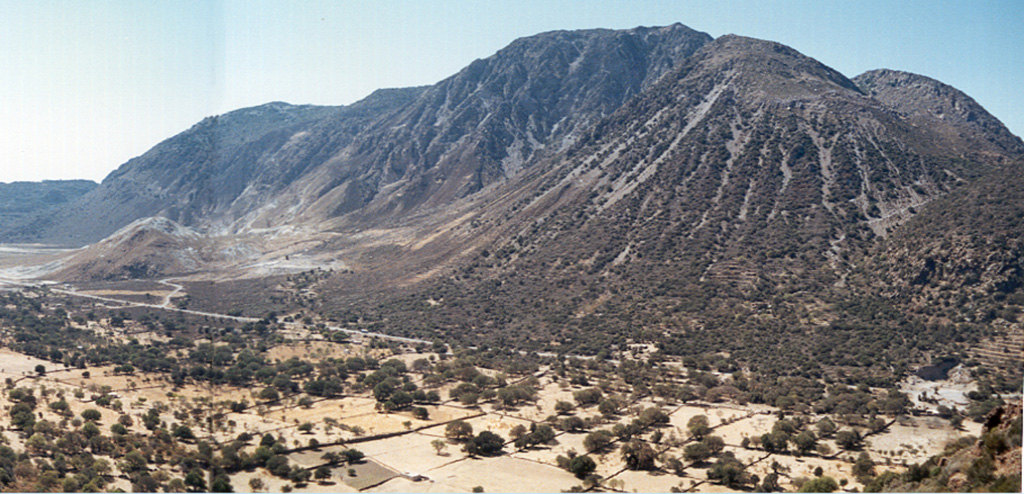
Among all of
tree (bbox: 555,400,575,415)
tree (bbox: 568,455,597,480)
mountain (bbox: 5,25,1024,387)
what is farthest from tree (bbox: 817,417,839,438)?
tree (bbox: 555,400,575,415)

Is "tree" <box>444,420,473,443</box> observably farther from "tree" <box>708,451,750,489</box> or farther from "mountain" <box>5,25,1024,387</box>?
"mountain" <box>5,25,1024,387</box>

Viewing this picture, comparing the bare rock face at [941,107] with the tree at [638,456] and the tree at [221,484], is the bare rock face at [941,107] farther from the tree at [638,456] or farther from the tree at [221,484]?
the tree at [221,484]

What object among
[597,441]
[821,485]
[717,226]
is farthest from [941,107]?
[821,485]

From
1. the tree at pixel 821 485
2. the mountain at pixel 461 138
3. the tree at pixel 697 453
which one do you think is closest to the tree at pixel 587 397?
the tree at pixel 697 453

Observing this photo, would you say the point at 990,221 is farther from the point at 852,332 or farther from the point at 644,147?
the point at 644,147

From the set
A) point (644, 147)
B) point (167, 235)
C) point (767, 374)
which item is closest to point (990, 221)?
point (767, 374)

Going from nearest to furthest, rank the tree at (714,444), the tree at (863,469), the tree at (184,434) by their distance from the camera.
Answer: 1. the tree at (863,469)
2. the tree at (184,434)
3. the tree at (714,444)
